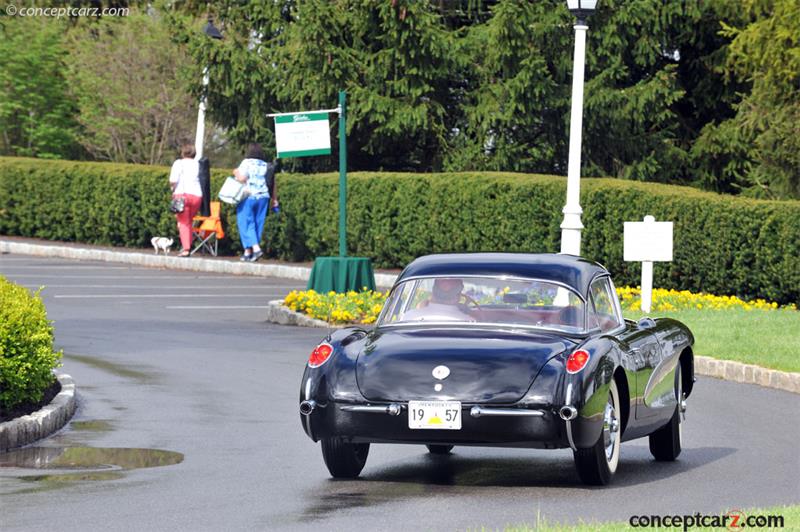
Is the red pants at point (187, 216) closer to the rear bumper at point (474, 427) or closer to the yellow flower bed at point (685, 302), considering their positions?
the yellow flower bed at point (685, 302)

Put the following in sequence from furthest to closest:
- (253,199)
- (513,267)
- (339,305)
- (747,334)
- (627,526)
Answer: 1. (253,199)
2. (339,305)
3. (747,334)
4. (513,267)
5. (627,526)

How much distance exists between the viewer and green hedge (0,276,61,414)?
11.9m

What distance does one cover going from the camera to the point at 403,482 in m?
9.89

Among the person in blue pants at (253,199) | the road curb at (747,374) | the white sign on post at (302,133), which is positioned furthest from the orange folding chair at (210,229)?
the road curb at (747,374)

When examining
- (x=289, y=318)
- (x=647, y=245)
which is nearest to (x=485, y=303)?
(x=647, y=245)

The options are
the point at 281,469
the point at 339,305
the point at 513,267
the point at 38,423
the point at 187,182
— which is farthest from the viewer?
the point at 187,182

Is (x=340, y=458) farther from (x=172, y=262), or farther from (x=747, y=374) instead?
(x=172, y=262)

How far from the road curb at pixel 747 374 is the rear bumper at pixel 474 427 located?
6.20 meters

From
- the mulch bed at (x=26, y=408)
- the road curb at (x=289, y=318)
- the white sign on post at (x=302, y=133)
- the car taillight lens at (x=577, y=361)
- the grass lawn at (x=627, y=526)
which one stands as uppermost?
the white sign on post at (x=302, y=133)

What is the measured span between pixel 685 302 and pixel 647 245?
1669 millimetres

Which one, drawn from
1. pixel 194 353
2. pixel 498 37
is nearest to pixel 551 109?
pixel 498 37

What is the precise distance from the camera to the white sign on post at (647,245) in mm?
20906

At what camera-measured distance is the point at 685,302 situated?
22281 millimetres

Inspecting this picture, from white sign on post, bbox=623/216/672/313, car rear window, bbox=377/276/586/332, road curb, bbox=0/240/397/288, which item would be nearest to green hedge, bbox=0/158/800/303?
road curb, bbox=0/240/397/288
